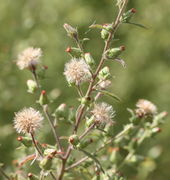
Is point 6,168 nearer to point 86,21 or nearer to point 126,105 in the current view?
point 126,105

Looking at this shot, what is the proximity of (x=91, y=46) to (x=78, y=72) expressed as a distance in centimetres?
483

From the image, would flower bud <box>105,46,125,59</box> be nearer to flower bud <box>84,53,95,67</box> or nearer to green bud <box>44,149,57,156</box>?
flower bud <box>84,53,95,67</box>

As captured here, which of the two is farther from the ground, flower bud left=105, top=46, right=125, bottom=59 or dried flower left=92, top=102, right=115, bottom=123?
flower bud left=105, top=46, right=125, bottom=59

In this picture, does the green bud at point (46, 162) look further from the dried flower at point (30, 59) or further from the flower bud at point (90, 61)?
the dried flower at point (30, 59)

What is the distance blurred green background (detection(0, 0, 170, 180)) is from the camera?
5289 mm

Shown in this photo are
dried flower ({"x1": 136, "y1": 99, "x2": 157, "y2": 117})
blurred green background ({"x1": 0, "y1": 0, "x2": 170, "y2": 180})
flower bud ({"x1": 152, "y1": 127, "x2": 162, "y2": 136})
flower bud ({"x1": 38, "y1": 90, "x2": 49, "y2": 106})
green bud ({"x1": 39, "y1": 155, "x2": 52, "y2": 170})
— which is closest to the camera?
green bud ({"x1": 39, "y1": 155, "x2": 52, "y2": 170})

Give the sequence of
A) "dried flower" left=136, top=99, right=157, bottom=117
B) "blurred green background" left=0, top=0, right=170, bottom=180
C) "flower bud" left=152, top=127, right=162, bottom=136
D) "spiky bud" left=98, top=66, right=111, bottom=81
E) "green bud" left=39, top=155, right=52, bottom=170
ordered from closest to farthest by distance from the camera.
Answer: "green bud" left=39, top=155, right=52, bottom=170, "spiky bud" left=98, top=66, right=111, bottom=81, "dried flower" left=136, top=99, right=157, bottom=117, "flower bud" left=152, top=127, right=162, bottom=136, "blurred green background" left=0, top=0, right=170, bottom=180

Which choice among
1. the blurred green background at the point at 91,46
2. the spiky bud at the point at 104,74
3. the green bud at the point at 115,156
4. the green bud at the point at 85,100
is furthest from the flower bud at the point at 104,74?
the blurred green background at the point at 91,46

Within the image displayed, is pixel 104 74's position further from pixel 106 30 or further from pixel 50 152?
pixel 50 152

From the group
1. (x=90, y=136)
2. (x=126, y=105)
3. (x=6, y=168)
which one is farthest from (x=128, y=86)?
(x=90, y=136)

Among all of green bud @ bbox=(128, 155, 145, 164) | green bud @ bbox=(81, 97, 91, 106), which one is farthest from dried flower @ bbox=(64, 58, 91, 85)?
green bud @ bbox=(128, 155, 145, 164)

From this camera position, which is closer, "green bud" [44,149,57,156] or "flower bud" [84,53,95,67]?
"green bud" [44,149,57,156]

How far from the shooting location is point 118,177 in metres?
2.35

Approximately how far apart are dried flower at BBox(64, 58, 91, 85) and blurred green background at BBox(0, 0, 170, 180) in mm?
2371
